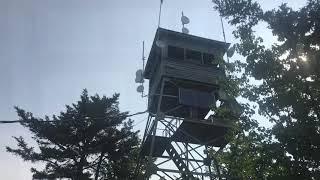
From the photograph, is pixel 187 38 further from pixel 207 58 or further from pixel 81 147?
pixel 81 147

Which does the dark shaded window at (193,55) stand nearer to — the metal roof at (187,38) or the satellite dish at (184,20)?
the metal roof at (187,38)

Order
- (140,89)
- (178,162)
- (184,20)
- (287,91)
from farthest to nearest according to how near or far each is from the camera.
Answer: (184,20)
(140,89)
(178,162)
(287,91)

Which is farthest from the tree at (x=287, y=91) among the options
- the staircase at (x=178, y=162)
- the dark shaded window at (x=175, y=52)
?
the dark shaded window at (x=175, y=52)

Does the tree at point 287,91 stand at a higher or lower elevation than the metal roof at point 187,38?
A: lower

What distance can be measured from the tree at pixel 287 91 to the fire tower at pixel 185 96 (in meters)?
4.48

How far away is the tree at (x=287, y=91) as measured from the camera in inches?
432

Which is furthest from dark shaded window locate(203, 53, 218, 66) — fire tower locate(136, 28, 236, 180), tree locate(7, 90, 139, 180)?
tree locate(7, 90, 139, 180)

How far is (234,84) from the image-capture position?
1402 centimetres

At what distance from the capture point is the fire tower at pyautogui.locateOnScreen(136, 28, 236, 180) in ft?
61.5

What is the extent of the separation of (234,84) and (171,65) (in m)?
7.03

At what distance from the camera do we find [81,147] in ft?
76.1

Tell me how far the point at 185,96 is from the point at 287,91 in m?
8.34

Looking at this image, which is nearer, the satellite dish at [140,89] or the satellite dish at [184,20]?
the satellite dish at [140,89]

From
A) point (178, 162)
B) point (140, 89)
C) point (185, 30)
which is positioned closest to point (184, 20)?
point (185, 30)
